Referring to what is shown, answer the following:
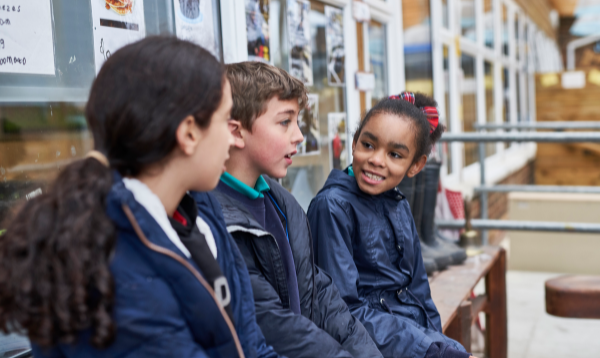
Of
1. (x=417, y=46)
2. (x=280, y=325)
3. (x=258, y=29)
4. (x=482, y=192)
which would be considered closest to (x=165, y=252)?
(x=280, y=325)

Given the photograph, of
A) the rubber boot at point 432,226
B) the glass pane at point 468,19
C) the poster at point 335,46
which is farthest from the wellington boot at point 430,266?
the glass pane at point 468,19

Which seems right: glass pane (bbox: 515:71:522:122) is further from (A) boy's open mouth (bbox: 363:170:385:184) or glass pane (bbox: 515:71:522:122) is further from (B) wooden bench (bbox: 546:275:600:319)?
(A) boy's open mouth (bbox: 363:170:385:184)

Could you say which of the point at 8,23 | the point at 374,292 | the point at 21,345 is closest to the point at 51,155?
the point at 8,23

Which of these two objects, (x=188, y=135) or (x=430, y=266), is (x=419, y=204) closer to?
(x=430, y=266)

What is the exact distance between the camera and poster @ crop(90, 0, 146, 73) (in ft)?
4.20

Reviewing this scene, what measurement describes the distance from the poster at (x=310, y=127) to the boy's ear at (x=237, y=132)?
3.37 feet

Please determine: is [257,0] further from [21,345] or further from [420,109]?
[21,345]

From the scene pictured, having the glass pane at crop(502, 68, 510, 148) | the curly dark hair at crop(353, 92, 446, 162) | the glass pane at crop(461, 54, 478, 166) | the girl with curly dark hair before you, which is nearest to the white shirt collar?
the girl with curly dark hair

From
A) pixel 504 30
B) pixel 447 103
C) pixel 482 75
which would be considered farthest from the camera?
pixel 504 30

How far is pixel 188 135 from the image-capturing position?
31.2 inches

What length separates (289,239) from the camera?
1230 mm

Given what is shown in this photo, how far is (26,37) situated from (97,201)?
0.58 m

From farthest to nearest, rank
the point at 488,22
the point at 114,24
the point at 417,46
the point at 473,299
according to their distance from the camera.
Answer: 1. the point at 488,22
2. the point at 417,46
3. the point at 473,299
4. the point at 114,24

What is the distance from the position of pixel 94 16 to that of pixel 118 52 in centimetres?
57
